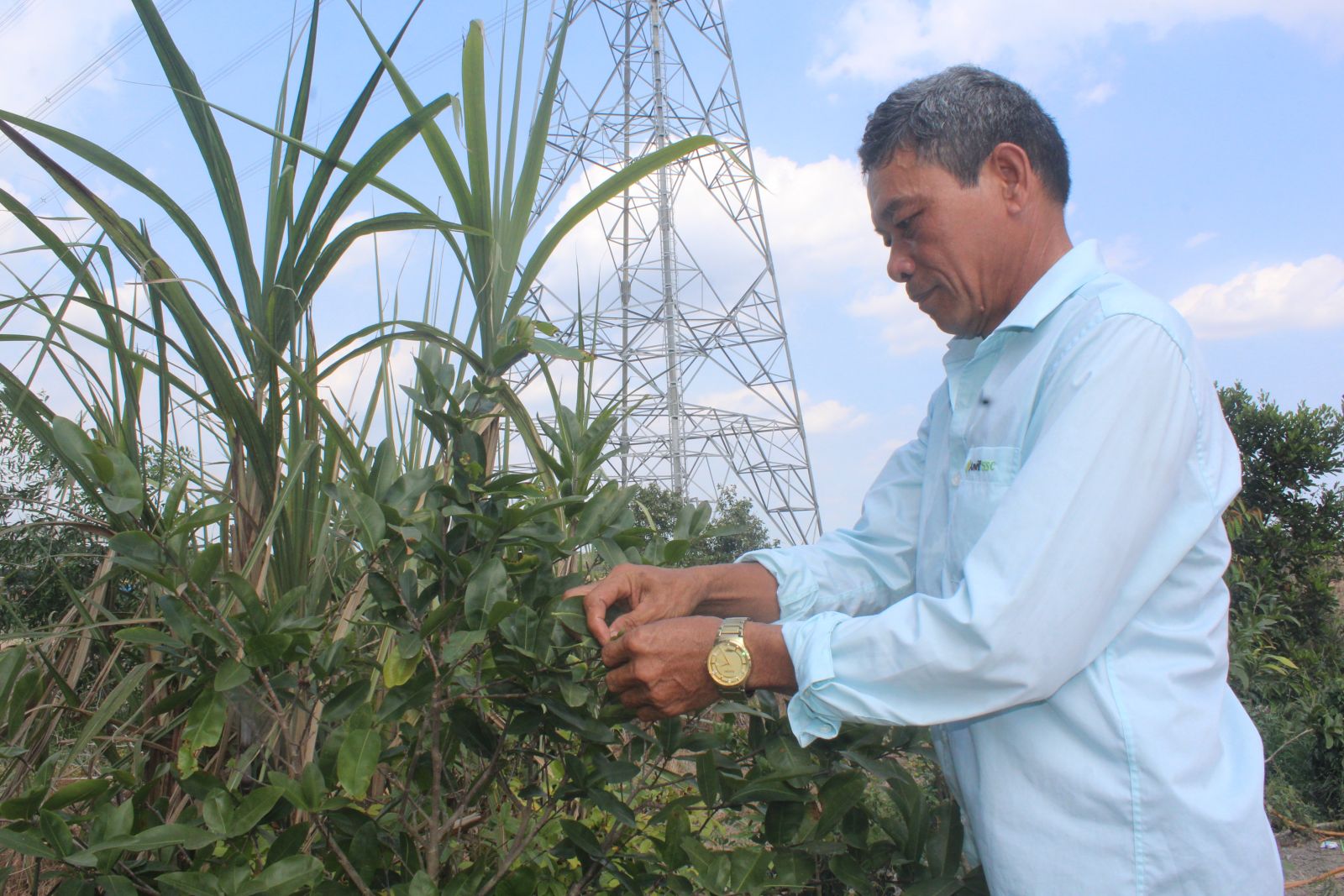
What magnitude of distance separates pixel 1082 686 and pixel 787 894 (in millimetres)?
862

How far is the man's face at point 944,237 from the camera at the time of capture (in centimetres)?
152

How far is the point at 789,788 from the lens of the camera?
1.42 meters

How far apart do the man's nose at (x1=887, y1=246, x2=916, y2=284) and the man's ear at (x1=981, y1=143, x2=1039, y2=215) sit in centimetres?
17

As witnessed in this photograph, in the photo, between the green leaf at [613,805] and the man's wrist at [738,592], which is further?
the man's wrist at [738,592]

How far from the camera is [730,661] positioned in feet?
4.35

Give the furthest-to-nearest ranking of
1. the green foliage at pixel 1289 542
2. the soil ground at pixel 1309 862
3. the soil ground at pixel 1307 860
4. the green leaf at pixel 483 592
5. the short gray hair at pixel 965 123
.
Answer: the green foliage at pixel 1289 542, the soil ground at pixel 1307 860, the soil ground at pixel 1309 862, the short gray hair at pixel 965 123, the green leaf at pixel 483 592

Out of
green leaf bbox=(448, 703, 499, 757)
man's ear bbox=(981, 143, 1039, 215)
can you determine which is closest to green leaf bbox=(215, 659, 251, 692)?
green leaf bbox=(448, 703, 499, 757)

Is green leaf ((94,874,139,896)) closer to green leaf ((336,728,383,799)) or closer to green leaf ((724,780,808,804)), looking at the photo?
green leaf ((336,728,383,799))

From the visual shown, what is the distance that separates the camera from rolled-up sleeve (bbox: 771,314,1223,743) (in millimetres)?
1151

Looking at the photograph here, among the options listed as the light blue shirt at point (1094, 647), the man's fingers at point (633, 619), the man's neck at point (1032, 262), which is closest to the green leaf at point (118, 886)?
the man's fingers at point (633, 619)

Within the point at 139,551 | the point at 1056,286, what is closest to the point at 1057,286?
the point at 1056,286

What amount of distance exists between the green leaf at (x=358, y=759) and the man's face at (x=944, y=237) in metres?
1.07

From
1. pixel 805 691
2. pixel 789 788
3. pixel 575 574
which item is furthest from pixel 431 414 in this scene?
pixel 789 788

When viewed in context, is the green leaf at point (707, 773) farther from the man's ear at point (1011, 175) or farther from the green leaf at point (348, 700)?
the man's ear at point (1011, 175)
